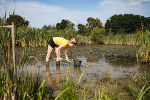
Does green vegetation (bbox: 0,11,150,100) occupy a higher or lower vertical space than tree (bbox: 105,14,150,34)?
lower

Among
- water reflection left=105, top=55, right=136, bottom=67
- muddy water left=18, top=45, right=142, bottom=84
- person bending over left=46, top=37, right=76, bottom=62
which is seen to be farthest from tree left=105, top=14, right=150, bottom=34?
person bending over left=46, top=37, right=76, bottom=62

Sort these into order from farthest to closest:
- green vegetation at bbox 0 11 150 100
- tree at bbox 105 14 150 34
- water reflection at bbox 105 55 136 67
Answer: tree at bbox 105 14 150 34 → water reflection at bbox 105 55 136 67 → green vegetation at bbox 0 11 150 100

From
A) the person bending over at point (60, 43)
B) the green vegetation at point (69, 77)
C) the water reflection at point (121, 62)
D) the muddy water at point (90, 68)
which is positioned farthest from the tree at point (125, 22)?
the person bending over at point (60, 43)

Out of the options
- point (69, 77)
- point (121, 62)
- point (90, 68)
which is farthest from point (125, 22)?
point (69, 77)

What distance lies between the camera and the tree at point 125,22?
41.9 meters

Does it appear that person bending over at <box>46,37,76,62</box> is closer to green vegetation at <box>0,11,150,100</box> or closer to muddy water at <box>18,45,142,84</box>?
muddy water at <box>18,45,142,84</box>

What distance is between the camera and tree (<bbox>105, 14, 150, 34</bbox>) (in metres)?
41.9

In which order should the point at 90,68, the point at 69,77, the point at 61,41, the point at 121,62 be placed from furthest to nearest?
1. the point at 121,62
2. the point at 61,41
3. the point at 90,68
4. the point at 69,77

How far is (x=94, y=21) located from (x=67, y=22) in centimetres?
1185

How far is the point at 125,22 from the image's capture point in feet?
139

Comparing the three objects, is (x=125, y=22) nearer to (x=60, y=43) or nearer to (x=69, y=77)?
(x=60, y=43)

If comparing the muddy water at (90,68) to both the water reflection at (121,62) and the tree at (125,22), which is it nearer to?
the water reflection at (121,62)

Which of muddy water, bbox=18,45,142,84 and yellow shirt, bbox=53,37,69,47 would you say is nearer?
muddy water, bbox=18,45,142,84

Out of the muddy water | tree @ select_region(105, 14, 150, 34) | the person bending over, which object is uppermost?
tree @ select_region(105, 14, 150, 34)
